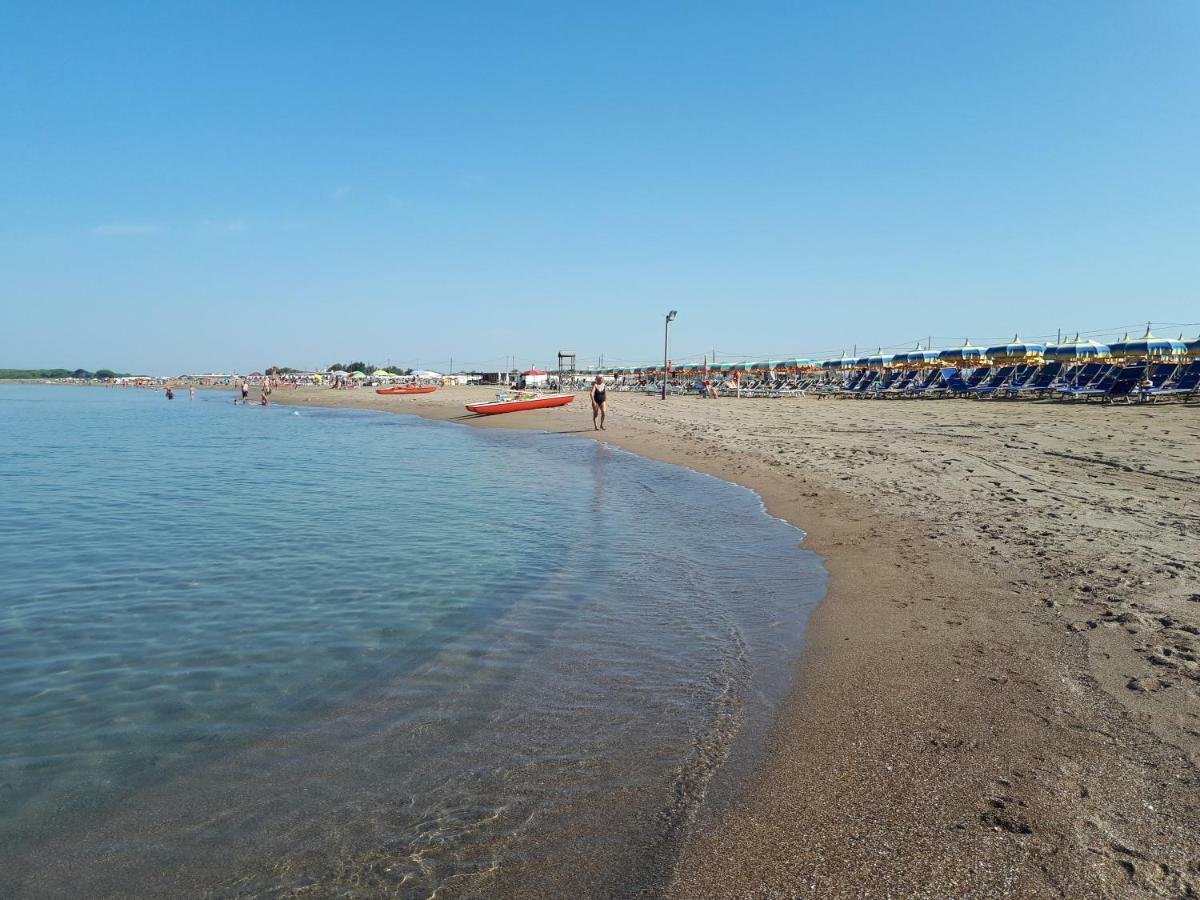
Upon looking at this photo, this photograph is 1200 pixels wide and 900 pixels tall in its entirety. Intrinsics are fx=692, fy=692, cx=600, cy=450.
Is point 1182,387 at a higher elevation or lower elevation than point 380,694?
higher

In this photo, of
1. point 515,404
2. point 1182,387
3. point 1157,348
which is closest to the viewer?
point 1182,387

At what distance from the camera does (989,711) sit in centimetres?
403

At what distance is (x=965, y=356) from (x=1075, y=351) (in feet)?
29.4

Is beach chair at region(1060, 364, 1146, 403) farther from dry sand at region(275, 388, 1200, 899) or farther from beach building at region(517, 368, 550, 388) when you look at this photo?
beach building at region(517, 368, 550, 388)

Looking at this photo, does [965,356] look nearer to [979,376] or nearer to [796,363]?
[979,376]

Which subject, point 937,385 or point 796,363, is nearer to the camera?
point 937,385

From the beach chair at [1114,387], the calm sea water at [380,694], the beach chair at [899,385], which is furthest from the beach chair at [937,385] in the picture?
the calm sea water at [380,694]

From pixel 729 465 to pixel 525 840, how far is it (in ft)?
44.6

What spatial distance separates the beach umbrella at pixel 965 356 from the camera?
144 feet

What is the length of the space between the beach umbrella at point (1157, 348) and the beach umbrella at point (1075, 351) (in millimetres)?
1213

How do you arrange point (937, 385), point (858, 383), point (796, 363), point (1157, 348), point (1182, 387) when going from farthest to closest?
1. point (796, 363)
2. point (858, 383)
3. point (937, 385)
4. point (1157, 348)
5. point (1182, 387)

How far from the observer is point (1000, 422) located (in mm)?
20750

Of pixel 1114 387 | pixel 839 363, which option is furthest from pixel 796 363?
pixel 1114 387

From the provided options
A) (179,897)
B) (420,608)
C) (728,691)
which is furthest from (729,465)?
(179,897)
